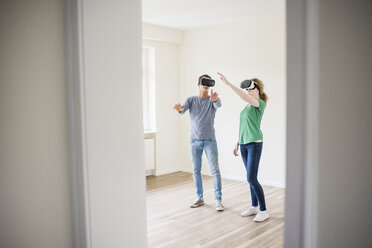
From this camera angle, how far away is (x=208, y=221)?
346 centimetres

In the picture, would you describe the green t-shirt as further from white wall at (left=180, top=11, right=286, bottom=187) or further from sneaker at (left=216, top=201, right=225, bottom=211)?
white wall at (left=180, top=11, right=286, bottom=187)

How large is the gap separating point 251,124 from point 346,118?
91.9 inches

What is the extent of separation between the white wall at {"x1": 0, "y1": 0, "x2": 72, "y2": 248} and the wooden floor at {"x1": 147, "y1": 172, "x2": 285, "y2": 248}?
1.52m

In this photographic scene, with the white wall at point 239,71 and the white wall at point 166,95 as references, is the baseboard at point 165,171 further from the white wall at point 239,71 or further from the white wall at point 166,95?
the white wall at point 239,71

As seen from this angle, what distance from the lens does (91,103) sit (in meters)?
1.53

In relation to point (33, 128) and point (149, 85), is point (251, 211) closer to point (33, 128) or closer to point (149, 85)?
point (33, 128)

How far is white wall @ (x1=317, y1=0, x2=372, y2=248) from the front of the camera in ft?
3.06

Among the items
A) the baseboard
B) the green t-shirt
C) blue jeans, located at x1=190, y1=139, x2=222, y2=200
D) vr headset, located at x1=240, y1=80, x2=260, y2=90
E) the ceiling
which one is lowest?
the baseboard

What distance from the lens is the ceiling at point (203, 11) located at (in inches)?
164

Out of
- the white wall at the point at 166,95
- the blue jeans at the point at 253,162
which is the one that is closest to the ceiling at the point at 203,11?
the white wall at the point at 166,95

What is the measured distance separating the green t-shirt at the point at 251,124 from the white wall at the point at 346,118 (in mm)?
2287

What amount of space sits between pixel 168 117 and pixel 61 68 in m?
4.45

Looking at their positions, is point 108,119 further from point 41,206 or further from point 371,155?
point 371,155

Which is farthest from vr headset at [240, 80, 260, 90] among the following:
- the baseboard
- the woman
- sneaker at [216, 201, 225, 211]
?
the baseboard
